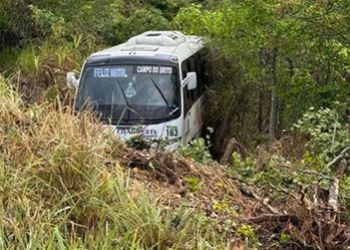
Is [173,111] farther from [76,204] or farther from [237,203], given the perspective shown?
[76,204]

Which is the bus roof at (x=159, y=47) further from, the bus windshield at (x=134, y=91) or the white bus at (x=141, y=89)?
the bus windshield at (x=134, y=91)

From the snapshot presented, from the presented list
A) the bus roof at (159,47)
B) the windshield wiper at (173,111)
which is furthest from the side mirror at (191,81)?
the windshield wiper at (173,111)

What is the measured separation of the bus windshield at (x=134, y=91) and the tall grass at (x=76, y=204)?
14.7ft

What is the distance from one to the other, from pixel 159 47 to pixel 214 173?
216 inches

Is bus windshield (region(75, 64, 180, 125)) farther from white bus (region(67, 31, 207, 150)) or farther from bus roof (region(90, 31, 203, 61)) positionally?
bus roof (region(90, 31, 203, 61))

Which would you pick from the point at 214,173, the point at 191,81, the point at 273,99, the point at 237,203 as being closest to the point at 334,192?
the point at 237,203

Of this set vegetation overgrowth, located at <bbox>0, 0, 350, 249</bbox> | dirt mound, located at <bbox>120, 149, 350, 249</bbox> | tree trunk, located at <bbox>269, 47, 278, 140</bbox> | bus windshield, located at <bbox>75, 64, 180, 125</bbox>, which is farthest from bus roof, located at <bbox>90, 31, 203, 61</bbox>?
dirt mound, located at <bbox>120, 149, 350, 249</bbox>

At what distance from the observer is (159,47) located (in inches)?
437

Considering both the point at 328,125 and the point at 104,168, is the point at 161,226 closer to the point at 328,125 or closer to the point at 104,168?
the point at 104,168

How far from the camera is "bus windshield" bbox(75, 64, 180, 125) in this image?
9797 millimetres

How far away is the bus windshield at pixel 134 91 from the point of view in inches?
386

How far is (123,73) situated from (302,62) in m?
2.82

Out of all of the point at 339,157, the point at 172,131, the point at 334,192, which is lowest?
the point at 172,131

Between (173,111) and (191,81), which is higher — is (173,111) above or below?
below
